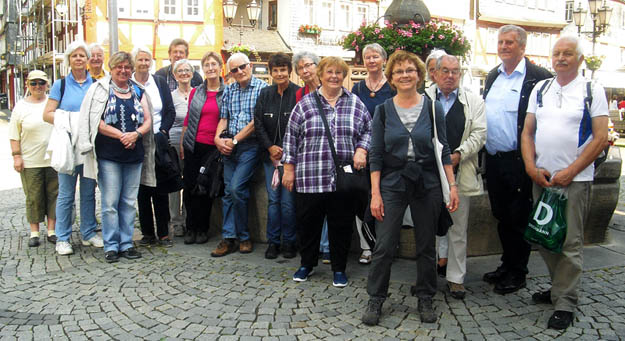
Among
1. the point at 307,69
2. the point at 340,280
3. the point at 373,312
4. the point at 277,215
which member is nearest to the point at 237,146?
the point at 277,215

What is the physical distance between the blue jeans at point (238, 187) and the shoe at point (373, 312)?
2.12 metres

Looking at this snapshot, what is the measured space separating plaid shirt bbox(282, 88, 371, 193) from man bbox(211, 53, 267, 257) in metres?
1.00

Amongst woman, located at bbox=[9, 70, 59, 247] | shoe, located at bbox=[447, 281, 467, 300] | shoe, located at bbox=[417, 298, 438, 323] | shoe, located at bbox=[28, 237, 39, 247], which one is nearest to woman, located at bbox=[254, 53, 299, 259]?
shoe, located at bbox=[447, 281, 467, 300]

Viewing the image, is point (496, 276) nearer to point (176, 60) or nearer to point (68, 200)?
point (68, 200)

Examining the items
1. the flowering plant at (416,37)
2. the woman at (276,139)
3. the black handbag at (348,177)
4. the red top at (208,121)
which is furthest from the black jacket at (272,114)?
the flowering plant at (416,37)

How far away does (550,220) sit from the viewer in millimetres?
4074

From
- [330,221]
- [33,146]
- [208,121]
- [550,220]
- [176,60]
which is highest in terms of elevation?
[176,60]

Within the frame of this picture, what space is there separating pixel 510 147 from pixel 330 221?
1.55m

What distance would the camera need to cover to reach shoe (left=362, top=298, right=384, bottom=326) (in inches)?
158

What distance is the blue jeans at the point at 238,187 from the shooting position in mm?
5773

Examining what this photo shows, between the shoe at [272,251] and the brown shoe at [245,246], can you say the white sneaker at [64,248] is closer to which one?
the brown shoe at [245,246]

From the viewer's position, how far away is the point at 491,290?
15.5ft

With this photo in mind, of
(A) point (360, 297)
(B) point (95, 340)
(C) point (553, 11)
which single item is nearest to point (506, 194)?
(A) point (360, 297)

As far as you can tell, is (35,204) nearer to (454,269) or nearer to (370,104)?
(370,104)
